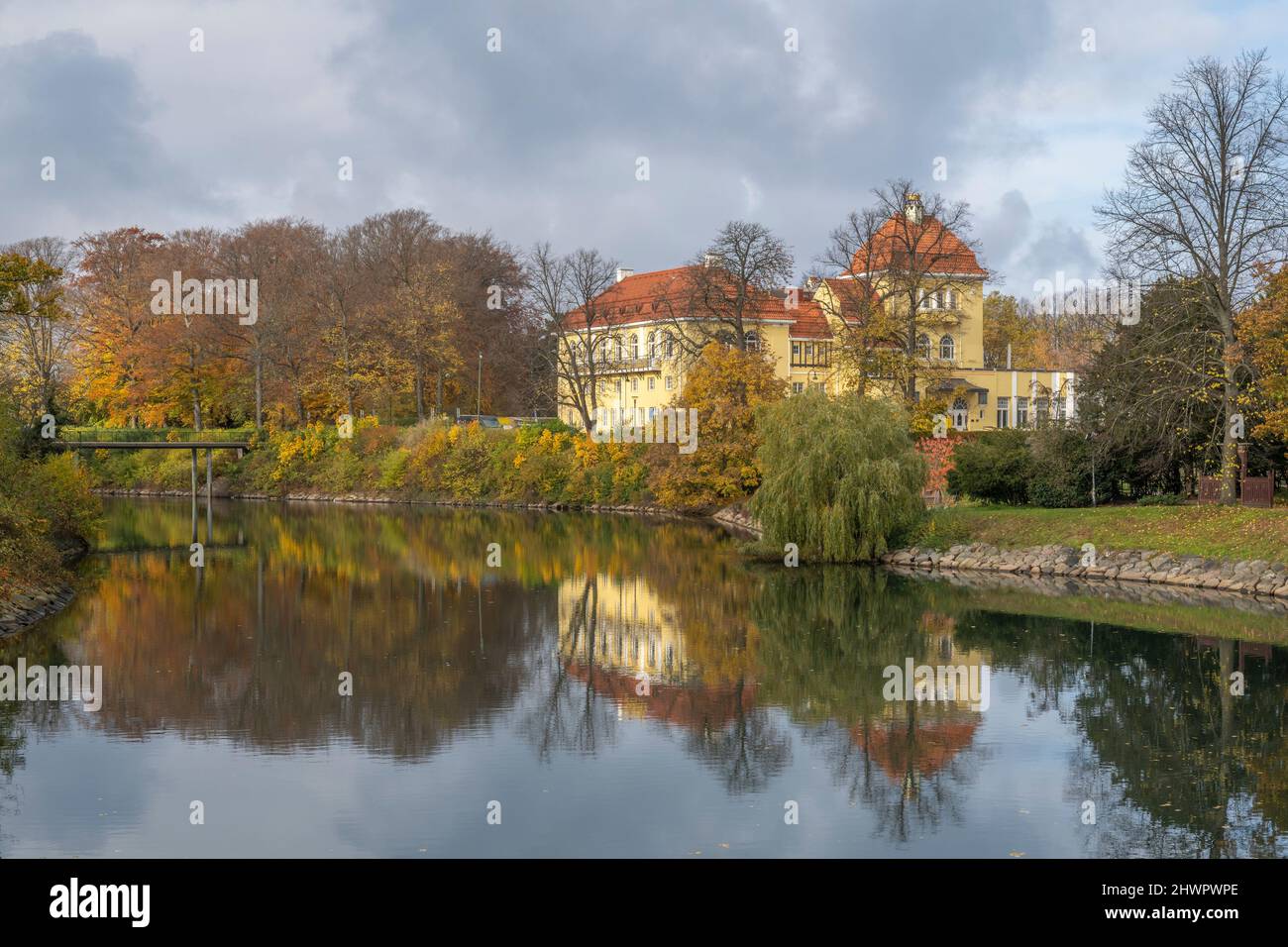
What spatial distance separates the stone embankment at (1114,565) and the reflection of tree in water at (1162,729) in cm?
547

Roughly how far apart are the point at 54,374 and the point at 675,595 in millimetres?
48469

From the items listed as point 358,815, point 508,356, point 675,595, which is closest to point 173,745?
point 358,815

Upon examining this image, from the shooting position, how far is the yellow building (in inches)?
2028

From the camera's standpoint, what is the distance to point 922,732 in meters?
15.5

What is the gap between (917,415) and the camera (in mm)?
44031

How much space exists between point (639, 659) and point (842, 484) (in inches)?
504

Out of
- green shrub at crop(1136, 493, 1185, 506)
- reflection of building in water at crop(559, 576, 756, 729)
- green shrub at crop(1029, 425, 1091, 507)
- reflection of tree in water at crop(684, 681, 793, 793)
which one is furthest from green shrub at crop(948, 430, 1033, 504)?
reflection of tree in water at crop(684, 681, 793, 793)

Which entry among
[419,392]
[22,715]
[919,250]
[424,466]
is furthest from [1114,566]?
[419,392]

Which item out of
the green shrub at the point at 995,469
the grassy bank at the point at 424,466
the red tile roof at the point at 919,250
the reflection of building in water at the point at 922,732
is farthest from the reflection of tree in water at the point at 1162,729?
the grassy bank at the point at 424,466

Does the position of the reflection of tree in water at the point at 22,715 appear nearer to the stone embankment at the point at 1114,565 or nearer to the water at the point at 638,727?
the water at the point at 638,727

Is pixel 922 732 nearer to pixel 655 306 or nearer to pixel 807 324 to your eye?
pixel 655 306

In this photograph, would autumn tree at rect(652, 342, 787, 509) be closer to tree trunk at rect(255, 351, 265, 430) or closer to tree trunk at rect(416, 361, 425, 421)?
tree trunk at rect(416, 361, 425, 421)
